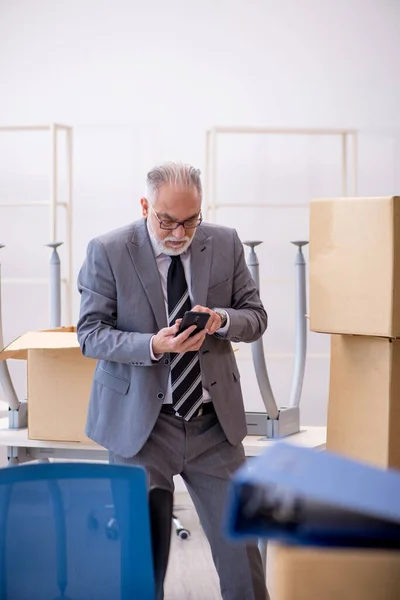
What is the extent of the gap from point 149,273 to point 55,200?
91.5 inches

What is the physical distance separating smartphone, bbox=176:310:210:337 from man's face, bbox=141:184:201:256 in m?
0.20

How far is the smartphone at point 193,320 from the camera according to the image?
6.44 ft

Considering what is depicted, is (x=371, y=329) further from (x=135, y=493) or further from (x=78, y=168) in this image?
(x=78, y=168)

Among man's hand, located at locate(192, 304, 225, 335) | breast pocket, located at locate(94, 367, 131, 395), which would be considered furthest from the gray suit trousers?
man's hand, located at locate(192, 304, 225, 335)

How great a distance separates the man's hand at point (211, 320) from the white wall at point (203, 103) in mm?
2491

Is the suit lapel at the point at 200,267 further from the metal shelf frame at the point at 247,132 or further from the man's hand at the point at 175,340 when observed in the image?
the metal shelf frame at the point at 247,132

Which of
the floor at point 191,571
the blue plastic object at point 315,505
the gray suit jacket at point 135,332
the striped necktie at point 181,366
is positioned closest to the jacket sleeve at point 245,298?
the gray suit jacket at point 135,332

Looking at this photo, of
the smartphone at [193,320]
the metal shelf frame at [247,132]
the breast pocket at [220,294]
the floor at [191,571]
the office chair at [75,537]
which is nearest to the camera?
the office chair at [75,537]

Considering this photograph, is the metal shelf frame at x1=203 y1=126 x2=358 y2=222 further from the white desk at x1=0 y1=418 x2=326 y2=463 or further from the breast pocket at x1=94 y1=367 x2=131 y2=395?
the breast pocket at x1=94 y1=367 x2=131 y2=395

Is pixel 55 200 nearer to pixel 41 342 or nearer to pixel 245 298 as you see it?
pixel 41 342

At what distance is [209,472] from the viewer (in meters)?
2.10

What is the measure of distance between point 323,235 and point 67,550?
105 cm

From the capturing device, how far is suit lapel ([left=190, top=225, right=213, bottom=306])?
2.14 m

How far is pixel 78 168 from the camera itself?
183 inches
